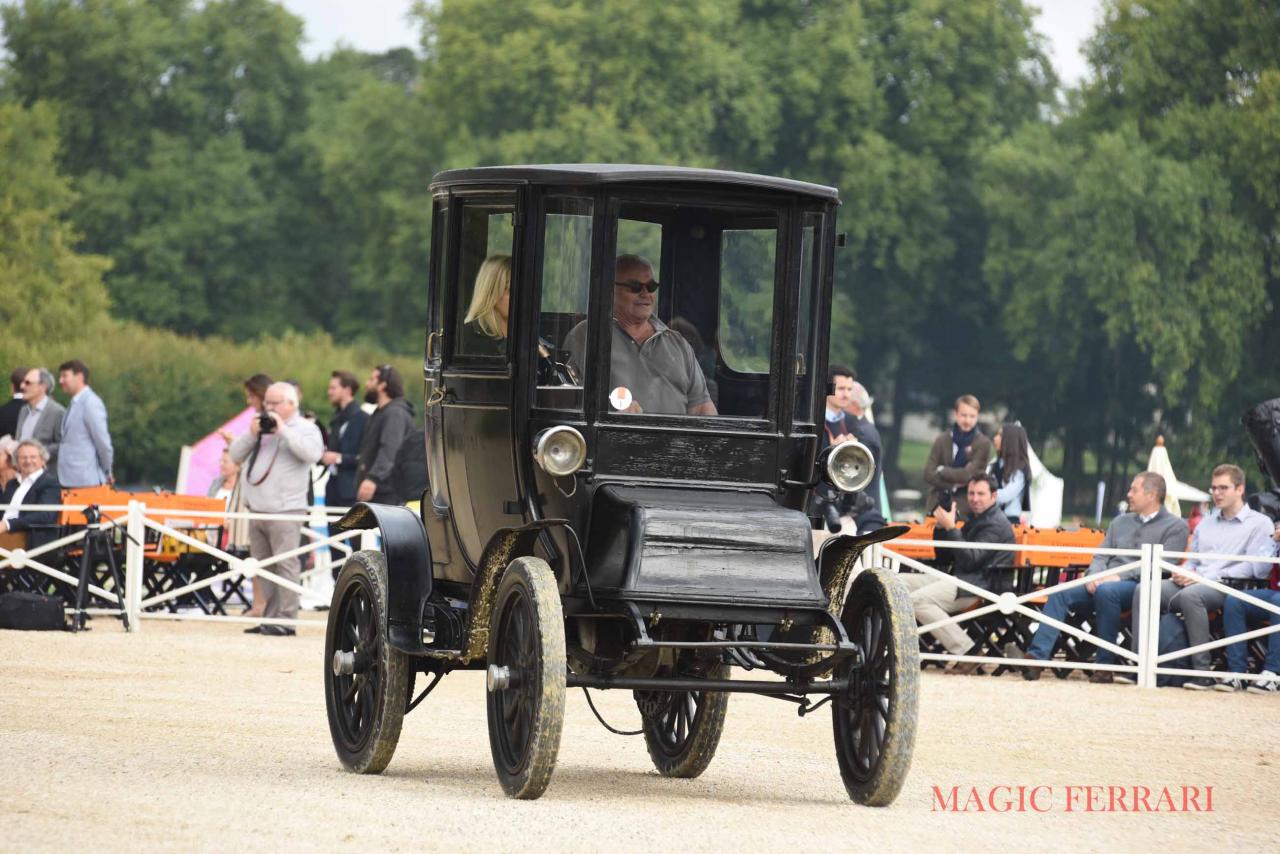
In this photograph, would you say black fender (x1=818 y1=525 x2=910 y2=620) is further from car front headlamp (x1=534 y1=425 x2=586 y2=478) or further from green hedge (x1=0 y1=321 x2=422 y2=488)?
green hedge (x1=0 y1=321 x2=422 y2=488)

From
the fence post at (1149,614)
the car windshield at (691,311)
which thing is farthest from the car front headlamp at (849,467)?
the fence post at (1149,614)

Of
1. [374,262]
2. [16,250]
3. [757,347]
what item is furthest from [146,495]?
[374,262]

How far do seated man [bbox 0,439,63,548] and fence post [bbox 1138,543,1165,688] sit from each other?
864cm

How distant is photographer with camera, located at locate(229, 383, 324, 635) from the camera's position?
1814 centimetres

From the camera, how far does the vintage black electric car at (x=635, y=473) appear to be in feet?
28.3

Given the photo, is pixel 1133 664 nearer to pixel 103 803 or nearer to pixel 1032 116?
pixel 103 803

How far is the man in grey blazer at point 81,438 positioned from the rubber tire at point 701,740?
35.3 ft

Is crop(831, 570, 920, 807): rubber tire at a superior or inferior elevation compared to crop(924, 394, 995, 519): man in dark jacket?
inferior

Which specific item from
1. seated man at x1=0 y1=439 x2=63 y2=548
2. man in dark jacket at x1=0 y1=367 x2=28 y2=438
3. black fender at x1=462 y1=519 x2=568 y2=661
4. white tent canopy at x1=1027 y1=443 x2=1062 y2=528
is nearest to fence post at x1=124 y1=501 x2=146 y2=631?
seated man at x1=0 y1=439 x2=63 y2=548

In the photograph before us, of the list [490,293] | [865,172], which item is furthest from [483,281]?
[865,172]

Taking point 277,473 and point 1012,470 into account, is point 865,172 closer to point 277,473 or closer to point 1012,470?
point 1012,470

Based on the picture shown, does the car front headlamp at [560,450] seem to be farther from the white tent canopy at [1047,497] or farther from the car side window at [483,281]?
the white tent canopy at [1047,497]

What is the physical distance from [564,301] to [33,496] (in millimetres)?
10678

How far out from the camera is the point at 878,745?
349 inches
